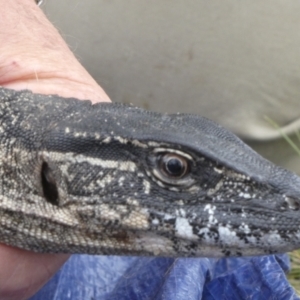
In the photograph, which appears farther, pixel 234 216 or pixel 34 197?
pixel 34 197

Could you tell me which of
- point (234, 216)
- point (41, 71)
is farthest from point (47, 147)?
point (41, 71)

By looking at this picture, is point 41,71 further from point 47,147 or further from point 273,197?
point 273,197

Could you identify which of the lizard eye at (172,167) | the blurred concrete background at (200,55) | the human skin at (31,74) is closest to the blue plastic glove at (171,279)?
Result: the human skin at (31,74)

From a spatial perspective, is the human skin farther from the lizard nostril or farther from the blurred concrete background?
the blurred concrete background

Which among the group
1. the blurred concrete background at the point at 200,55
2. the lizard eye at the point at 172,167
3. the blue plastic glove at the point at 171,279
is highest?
the lizard eye at the point at 172,167

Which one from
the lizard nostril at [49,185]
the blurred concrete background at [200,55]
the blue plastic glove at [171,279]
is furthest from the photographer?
the blurred concrete background at [200,55]

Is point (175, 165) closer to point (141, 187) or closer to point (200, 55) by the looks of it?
point (141, 187)

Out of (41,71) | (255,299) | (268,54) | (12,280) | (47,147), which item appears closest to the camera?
(47,147)

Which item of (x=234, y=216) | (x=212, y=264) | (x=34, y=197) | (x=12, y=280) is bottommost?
(x=212, y=264)

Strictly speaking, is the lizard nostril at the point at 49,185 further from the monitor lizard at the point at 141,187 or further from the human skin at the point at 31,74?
the human skin at the point at 31,74
